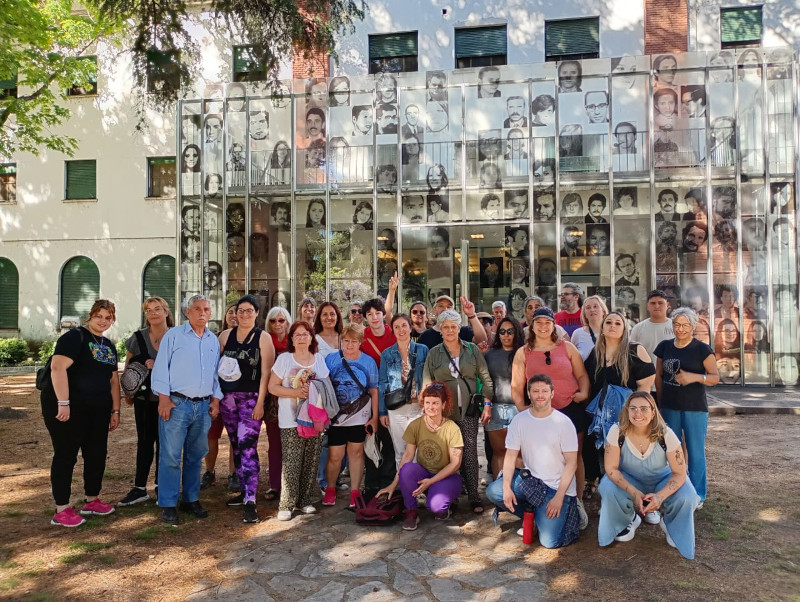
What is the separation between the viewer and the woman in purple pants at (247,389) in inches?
214

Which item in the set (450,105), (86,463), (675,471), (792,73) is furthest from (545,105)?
(86,463)

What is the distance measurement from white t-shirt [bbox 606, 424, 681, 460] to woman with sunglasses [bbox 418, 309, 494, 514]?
1197 mm

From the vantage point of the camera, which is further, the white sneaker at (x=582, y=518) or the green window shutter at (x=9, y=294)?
the green window shutter at (x=9, y=294)

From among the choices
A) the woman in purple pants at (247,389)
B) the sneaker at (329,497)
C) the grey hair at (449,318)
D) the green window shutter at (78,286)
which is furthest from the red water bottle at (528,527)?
the green window shutter at (78,286)

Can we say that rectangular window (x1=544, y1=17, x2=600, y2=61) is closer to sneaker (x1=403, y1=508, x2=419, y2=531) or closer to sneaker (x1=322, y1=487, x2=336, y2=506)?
sneaker (x1=322, y1=487, x2=336, y2=506)

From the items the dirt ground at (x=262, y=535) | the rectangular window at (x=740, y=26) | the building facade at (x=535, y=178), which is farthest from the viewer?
the rectangular window at (x=740, y=26)

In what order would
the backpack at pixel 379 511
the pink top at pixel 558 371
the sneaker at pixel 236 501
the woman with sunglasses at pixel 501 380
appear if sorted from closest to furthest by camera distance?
the backpack at pixel 379 511 < the pink top at pixel 558 371 < the woman with sunglasses at pixel 501 380 < the sneaker at pixel 236 501

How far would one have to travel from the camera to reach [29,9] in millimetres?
12422

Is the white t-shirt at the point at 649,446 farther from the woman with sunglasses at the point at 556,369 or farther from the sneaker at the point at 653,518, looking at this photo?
the sneaker at the point at 653,518

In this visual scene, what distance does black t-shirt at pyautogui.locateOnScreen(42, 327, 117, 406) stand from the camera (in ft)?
16.5

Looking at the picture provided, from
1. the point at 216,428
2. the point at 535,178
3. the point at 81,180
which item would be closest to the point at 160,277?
the point at 81,180

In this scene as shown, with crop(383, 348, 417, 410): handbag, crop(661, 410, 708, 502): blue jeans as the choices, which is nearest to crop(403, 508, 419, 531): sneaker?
crop(383, 348, 417, 410): handbag

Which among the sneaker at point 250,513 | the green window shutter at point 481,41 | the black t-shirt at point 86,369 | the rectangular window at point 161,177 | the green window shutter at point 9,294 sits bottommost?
the sneaker at point 250,513

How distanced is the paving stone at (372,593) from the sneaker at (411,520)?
103 cm
